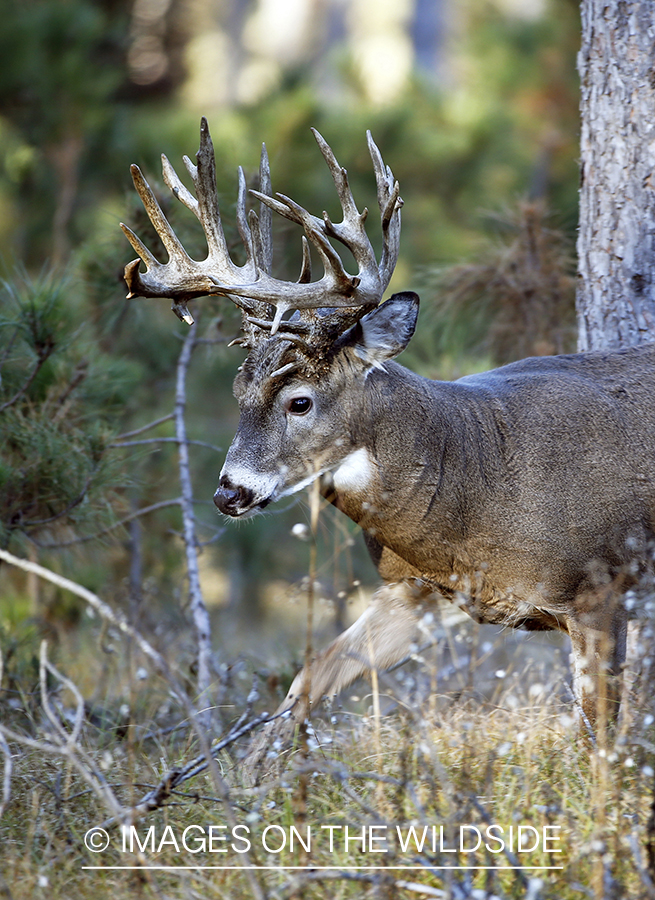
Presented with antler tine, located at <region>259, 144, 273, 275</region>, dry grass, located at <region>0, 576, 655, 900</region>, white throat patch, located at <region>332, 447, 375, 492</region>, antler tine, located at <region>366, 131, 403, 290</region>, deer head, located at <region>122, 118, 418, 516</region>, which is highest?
antler tine, located at <region>259, 144, 273, 275</region>

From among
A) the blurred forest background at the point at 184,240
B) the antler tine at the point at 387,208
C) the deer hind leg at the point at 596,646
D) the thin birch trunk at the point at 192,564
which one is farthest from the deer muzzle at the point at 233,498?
the deer hind leg at the point at 596,646

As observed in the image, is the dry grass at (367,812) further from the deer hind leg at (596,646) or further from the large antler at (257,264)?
the large antler at (257,264)

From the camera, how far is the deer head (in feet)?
13.1

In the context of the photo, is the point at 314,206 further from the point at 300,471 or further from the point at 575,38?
the point at 300,471

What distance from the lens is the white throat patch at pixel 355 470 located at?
4137mm

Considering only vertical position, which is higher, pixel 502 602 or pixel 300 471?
pixel 300 471

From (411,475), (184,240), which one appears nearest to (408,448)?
(411,475)

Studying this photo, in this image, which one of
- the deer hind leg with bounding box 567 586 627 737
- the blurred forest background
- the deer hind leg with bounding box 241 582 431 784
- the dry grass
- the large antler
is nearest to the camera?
the dry grass

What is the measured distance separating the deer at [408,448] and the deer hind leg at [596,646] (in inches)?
0.4

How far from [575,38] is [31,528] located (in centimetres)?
791

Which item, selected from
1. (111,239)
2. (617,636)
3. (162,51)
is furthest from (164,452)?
(162,51)

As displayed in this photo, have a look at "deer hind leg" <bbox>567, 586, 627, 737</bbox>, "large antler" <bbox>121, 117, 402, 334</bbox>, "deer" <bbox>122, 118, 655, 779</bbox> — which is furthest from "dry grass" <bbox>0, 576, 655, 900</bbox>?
"large antler" <bbox>121, 117, 402, 334</bbox>

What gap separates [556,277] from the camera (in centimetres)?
Answer: 612

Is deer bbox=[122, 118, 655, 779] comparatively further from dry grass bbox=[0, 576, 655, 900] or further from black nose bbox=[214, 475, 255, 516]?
dry grass bbox=[0, 576, 655, 900]
